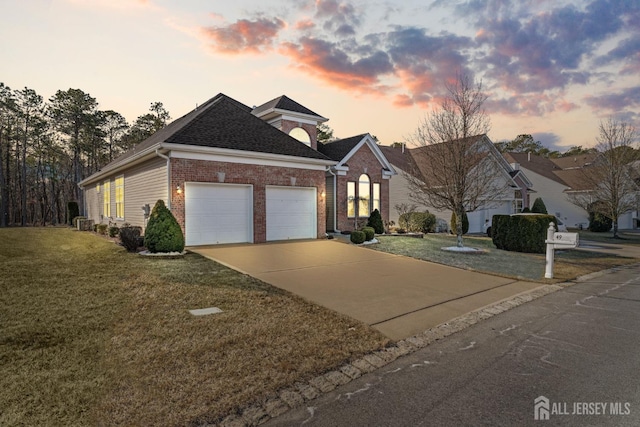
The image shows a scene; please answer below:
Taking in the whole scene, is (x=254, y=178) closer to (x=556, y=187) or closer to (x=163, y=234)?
(x=163, y=234)

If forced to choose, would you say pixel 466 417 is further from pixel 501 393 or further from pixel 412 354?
pixel 412 354

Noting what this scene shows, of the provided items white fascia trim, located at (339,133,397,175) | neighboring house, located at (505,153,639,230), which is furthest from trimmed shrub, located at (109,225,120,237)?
neighboring house, located at (505,153,639,230)

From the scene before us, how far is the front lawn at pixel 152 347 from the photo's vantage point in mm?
2854

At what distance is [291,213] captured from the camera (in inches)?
600

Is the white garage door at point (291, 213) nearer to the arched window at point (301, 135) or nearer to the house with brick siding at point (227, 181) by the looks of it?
the house with brick siding at point (227, 181)

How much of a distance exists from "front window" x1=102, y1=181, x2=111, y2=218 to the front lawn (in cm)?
1464

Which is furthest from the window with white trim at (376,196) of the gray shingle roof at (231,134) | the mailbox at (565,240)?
the mailbox at (565,240)

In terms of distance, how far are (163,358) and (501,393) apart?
360 centimetres

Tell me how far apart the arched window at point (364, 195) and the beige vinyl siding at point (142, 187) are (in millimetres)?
11681

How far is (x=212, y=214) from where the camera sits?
13.1 meters

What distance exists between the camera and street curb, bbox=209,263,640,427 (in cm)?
276

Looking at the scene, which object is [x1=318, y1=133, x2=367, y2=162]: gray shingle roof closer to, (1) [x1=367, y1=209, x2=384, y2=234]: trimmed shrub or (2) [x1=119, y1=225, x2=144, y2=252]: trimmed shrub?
(1) [x1=367, y1=209, x2=384, y2=234]: trimmed shrub

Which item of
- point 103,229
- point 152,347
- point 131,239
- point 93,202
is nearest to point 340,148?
point 131,239

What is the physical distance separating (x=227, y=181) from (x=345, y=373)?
10963mm
